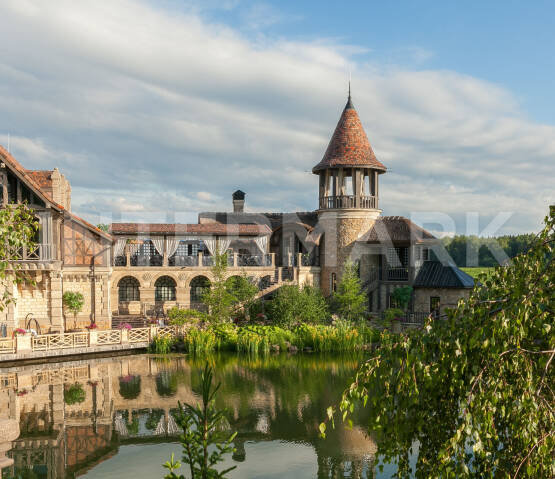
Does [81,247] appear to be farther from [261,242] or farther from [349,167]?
[349,167]

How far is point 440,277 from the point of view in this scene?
2836 cm

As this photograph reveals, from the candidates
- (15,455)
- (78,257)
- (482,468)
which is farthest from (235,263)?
(482,468)

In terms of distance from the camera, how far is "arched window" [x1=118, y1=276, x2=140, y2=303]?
31.7m

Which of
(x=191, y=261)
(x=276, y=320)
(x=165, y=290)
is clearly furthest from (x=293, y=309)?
(x=165, y=290)

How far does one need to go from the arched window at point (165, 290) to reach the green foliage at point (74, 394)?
47.9 ft

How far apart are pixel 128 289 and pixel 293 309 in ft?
40.0

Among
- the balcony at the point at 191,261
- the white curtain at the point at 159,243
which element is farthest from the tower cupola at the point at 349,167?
Result: the white curtain at the point at 159,243

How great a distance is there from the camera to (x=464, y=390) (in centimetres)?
402

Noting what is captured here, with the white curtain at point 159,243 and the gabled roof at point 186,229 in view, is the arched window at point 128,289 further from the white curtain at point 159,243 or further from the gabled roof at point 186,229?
the gabled roof at point 186,229

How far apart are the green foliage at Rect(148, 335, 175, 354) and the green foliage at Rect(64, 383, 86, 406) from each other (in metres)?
6.03

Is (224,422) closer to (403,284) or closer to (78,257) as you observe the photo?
(78,257)

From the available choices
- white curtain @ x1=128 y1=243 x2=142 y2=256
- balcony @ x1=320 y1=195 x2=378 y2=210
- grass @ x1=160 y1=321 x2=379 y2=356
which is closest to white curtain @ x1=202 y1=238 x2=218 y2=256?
white curtain @ x1=128 y1=243 x2=142 y2=256

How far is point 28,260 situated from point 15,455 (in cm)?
1489

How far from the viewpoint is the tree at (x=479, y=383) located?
12.3ft
